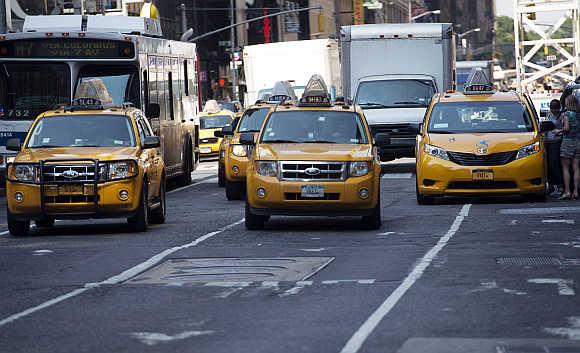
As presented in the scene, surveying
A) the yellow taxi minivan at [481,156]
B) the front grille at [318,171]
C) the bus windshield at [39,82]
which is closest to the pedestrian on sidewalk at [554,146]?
the yellow taxi minivan at [481,156]

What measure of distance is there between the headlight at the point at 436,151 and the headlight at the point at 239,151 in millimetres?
4317

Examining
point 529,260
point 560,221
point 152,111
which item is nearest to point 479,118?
point 560,221

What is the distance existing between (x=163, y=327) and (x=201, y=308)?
3.36ft

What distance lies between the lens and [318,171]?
1892 centimetres

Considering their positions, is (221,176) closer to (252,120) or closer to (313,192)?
(252,120)

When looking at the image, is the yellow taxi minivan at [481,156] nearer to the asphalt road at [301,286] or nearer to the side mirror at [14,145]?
the asphalt road at [301,286]

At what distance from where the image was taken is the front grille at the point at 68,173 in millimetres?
18938

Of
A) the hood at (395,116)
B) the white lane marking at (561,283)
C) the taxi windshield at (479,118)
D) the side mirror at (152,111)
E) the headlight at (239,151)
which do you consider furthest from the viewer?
the hood at (395,116)

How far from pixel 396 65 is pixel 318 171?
56.2ft

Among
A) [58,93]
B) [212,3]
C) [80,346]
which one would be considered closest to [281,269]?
[80,346]

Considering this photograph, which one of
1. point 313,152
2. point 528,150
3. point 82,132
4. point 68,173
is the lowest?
point 528,150

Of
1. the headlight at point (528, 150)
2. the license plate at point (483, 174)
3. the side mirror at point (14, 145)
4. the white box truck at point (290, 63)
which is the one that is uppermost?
the white box truck at point (290, 63)

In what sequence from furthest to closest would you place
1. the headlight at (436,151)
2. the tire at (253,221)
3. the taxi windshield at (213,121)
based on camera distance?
the taxi windshield at (213,121), the headlight at (436,151), the tire at (253,221)

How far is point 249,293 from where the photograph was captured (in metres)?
12.8
